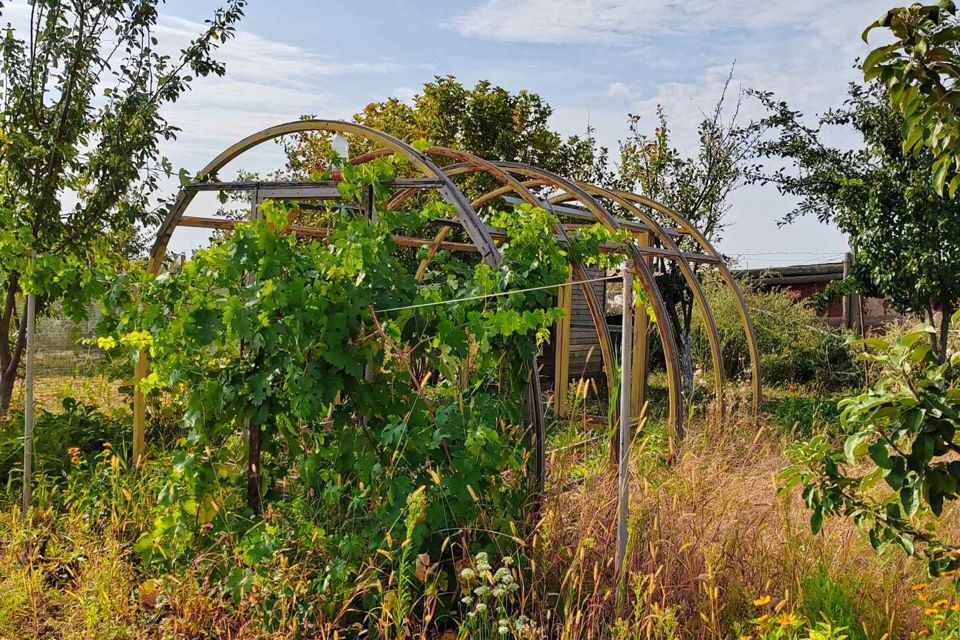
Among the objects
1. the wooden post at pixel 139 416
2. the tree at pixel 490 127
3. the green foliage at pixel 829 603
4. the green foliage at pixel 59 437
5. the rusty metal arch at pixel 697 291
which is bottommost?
the green foliage at pixel 829 603

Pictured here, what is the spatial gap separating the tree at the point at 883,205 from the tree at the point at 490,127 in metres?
2.83

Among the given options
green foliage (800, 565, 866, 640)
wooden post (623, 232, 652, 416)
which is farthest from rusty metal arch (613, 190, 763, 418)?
green foliage (800, 565, 866, 640)

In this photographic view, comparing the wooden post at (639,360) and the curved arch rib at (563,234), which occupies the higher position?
the curved arch rib at (563,234)

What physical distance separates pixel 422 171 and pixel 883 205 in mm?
6424

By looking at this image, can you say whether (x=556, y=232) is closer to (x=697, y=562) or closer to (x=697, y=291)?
(x=697, y=291)

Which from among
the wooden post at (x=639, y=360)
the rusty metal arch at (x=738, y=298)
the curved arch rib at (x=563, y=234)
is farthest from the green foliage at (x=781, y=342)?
the curved arch rib at (x=563, y=234)

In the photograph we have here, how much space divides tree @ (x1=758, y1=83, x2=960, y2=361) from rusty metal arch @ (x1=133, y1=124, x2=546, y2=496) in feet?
19.8

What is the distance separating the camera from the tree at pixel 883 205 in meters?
8.67

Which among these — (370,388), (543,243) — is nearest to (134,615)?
(370,388)

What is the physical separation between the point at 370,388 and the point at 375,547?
1.98ft

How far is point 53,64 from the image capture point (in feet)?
22.2

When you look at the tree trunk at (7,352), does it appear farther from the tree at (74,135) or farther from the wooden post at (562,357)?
the wooden post at (562,357)

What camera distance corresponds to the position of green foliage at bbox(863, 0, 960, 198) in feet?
8.35

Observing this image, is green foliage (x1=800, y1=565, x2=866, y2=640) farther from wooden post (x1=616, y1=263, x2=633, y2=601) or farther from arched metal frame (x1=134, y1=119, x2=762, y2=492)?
arched metal frame (x1=134, y1=119, x2=762, y2=492)
